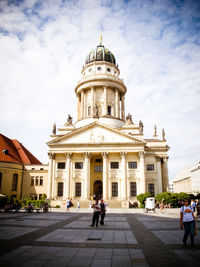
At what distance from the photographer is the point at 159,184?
1737 inches

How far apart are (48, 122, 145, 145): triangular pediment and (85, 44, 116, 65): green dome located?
85.9 feet

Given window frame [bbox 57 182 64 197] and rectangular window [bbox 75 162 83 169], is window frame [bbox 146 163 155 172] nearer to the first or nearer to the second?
rectangular window [bbox 75 162 83 169]

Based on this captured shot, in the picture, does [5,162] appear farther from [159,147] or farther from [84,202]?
[159,147]

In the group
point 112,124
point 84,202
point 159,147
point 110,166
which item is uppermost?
point 112,124

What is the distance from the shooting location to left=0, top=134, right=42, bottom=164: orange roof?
4628cm

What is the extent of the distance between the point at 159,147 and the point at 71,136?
1901cm

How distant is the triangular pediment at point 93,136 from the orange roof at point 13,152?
10.7 m

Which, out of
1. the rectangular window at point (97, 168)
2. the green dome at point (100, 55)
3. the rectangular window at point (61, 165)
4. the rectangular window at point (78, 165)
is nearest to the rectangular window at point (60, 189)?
the rectangular window at point (61, 165)

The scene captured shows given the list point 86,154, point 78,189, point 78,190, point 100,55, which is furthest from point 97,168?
point 100,55

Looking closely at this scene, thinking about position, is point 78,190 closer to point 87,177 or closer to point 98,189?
point 87,177

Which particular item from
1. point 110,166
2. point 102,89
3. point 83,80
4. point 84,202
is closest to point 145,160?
point 110,166

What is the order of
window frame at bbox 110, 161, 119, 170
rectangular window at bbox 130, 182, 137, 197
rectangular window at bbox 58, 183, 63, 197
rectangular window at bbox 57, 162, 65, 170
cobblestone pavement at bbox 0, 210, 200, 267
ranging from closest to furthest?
1. cobblestone pavement at bbox 0, 210, 200, 267
2. rectangular window at bbox 130, 182, 137, 197
3. rectangular window at bbox 58, 183, 63, 197
4. window frame at bbox 110, 161, 119, 170
5. rectangular window at bbox 57, 162, 65, 170

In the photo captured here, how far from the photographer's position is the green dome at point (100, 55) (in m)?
61.4

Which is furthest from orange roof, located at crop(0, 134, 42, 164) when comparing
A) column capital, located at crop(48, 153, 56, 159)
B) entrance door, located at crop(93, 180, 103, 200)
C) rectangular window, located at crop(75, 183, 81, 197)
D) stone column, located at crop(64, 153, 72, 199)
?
entrance door, located at crop(93, 180, 103, 200)
